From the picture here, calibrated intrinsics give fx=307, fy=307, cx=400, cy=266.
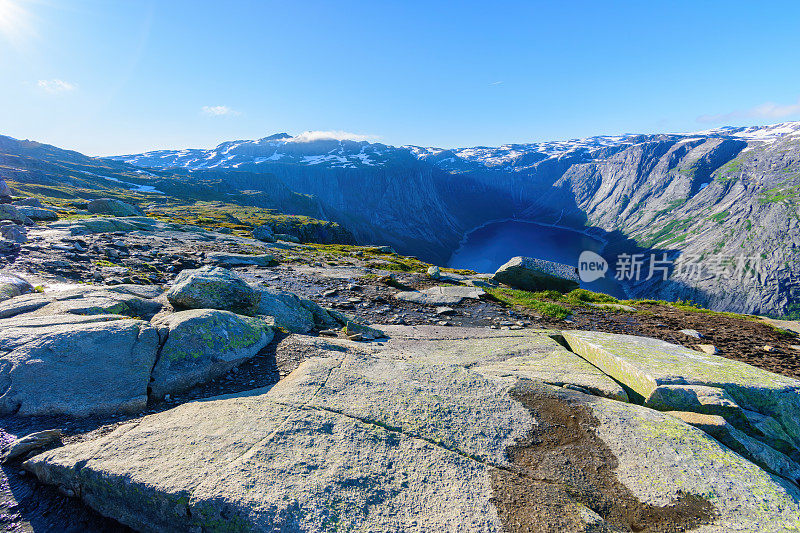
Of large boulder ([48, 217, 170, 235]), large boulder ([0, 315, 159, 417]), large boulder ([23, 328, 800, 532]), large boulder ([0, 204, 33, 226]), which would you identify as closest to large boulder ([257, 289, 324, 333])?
large boulder ([0, 315, 159, 417])

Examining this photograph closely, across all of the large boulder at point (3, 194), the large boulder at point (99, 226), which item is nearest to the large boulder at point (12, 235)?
the large boulder at point (99, 226)

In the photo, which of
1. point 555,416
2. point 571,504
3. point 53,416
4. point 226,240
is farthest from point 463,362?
point 226,240

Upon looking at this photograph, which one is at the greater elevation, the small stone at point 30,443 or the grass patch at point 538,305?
the small stone at point 30,443

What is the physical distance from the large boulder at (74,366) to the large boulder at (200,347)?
300 millimetres

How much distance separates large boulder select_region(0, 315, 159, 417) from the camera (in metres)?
5.73

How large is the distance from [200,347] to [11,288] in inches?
335

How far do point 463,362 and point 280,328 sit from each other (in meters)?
5.97

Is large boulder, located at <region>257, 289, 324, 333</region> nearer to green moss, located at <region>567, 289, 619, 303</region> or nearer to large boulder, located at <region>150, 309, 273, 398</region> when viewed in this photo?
large boulder, located at <region>150, 309, 273, 398</region>

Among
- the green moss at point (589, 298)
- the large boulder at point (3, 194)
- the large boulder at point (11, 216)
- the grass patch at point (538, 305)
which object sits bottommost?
the green moss at point (589, 298)

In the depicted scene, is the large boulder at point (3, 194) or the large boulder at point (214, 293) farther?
the large boulder at point (3, 194)

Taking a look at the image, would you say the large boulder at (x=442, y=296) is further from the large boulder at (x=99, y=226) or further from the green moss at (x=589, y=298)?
the large boulder at (x=99, y=226)

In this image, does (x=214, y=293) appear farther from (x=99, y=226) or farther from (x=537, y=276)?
(x=99, y=226)

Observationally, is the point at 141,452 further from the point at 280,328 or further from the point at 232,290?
the point at 232,290

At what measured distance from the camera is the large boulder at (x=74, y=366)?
5.73 m
